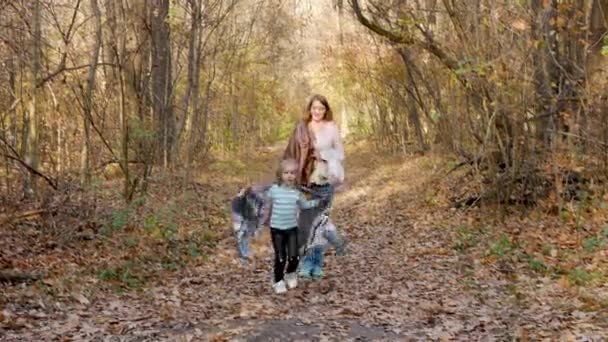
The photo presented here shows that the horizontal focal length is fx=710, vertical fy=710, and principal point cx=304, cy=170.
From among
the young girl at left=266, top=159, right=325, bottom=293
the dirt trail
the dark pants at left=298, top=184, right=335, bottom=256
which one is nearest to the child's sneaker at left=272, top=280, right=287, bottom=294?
the young girl at left=266, top=159, right=325, bottom=293

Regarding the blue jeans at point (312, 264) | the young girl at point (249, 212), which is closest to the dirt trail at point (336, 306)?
the blue jeans at point (312, 264)

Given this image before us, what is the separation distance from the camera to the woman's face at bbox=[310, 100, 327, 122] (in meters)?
8.41

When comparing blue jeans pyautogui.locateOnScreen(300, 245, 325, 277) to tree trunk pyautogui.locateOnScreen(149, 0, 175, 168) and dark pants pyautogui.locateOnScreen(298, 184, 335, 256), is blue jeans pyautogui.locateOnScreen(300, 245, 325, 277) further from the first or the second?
tree trunk pyautogui.locateOnScreen(149, 0, 175, 168)

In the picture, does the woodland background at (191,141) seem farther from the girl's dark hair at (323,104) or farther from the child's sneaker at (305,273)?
the girl's dark hair at (323,104)

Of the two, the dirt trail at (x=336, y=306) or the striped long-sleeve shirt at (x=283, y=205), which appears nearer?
the dirt trail at (x=336, y=306)

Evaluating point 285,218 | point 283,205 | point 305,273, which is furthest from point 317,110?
point 305,273

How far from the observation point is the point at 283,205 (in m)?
8.07

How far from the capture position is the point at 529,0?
1213 centimetres

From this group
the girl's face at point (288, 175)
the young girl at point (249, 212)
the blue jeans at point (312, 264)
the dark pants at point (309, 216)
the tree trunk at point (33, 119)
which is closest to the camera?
the girl's face at point (288, 175)

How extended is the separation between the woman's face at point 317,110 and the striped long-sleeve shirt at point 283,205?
3.09ft

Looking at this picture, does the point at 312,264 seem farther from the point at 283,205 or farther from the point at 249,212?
the point at 283,205

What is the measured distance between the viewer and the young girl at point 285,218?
318 inches

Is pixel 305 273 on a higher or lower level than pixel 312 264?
lower

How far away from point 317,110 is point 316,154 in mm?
523
